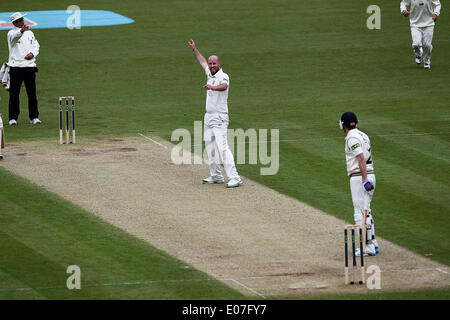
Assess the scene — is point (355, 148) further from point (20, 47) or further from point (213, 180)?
point (20, 47)

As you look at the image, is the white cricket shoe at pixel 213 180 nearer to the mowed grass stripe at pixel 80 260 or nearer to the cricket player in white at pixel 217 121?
the cricket player in white at pixel 217 121

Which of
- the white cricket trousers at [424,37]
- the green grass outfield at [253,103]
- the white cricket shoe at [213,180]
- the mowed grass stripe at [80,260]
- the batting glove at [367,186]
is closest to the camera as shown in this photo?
the mowed grass stripe at [80,260]

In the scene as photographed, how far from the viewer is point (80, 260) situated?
44.3 feet

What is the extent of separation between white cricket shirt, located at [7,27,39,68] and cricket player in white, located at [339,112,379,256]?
1140 centimetres

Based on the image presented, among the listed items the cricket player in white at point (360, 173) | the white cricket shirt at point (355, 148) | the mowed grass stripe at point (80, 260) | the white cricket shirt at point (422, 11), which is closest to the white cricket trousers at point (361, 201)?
the cricket player in white at point (360, 173)

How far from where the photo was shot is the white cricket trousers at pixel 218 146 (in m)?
17.6

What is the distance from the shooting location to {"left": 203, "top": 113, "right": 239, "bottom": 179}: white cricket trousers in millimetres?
17609

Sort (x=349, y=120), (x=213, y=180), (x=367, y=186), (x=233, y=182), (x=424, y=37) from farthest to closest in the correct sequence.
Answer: (x=424, y=37) < (x=213, y=180) < (x=233, y=182) < (x=349, y=120) < (x=367, y=186)

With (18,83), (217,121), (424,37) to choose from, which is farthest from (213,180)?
(424,37)

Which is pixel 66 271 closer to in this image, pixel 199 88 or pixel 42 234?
pixel 42 234

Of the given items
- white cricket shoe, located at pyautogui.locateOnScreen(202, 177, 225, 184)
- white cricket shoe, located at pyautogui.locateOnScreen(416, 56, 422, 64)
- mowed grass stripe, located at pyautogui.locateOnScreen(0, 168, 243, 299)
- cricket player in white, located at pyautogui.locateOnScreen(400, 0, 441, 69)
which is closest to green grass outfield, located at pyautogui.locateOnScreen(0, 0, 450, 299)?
mowed grass stripe, located at pyautogui.locateOnScreen(0, 168, 243, 299)

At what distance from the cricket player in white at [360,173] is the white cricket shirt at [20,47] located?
37.4ft

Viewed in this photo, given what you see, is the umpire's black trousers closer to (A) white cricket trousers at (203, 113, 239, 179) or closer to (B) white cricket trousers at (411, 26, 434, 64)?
(A) white cricket trousers at (203, 113, 239, 179)

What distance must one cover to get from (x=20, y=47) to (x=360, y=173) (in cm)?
1191
